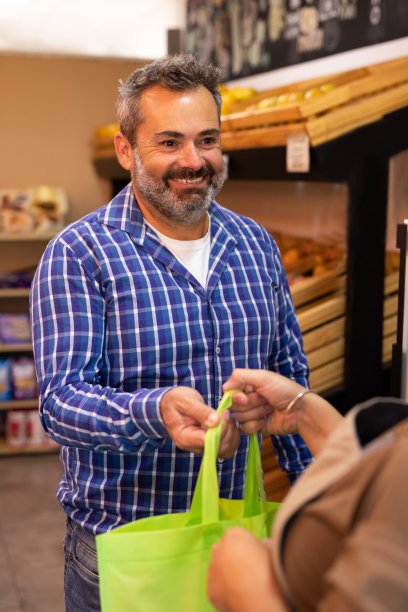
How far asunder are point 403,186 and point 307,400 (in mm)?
1396

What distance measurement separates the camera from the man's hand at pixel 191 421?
4.19 ft

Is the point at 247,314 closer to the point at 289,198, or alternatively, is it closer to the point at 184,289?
the point at 184,289

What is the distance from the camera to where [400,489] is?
0.78 meters

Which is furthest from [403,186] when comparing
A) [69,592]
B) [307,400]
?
[69,592]

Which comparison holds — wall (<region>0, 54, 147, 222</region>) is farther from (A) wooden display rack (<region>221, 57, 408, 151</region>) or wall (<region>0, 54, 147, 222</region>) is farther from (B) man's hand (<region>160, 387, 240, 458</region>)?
(B) man's hand (<region>160, 387, 240, 458</region>)

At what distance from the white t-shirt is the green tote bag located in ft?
1.84

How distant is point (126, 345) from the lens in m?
1.61

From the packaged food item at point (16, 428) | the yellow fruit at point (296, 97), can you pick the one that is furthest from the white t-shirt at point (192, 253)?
the packaged food item at point (16, 428)

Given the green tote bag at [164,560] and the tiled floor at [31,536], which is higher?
the green tote bag at [164,560]

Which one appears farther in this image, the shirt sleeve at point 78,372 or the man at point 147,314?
the man at point 147,314

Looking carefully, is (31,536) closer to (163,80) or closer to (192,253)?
(192,253)

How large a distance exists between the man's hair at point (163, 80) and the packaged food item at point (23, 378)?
3693 millimetres

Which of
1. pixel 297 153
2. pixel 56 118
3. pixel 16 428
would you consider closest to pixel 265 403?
pixel 297 153

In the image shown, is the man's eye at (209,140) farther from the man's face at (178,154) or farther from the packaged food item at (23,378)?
the packaged food item at (23,378)
